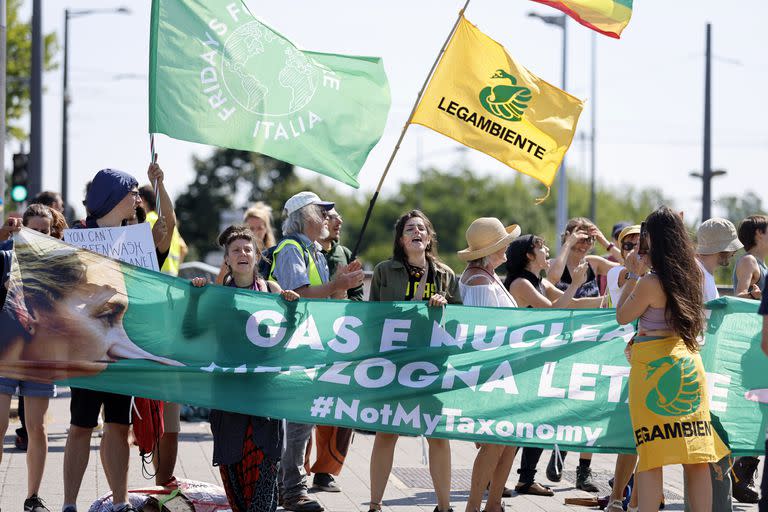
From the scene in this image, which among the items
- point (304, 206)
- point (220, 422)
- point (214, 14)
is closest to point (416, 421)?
point (220, 422)

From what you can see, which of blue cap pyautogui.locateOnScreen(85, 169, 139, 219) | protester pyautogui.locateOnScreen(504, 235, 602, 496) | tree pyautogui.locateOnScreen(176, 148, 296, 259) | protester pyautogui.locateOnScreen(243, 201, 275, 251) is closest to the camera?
blue cap pyautogui.locateOnScreen(85, 169, 139, 219)

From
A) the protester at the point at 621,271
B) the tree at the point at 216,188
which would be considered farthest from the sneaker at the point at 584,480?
the tree at the point at 216,188

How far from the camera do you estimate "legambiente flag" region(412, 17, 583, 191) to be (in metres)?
7.81

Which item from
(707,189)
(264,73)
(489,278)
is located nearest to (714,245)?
(489,278)

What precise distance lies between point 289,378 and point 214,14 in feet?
7.70

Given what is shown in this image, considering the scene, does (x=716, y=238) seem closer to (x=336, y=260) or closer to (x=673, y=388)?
(x=673, y=388)

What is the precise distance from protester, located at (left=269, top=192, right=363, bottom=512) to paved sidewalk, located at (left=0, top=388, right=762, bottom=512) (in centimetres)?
29

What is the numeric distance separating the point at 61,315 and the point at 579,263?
459 centimetres

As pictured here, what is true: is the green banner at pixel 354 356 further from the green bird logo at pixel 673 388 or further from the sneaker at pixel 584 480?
the sneaker at pixel 584 480

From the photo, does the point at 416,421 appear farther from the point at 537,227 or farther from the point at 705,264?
the point at 537,227

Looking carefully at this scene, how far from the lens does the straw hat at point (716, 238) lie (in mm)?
7629

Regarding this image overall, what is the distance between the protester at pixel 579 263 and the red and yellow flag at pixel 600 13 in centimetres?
155

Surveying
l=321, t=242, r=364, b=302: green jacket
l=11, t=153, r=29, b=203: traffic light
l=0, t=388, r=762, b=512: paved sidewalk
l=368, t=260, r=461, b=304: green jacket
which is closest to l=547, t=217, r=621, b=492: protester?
l=0, t=388, r=762, b=512: paved sidewalk

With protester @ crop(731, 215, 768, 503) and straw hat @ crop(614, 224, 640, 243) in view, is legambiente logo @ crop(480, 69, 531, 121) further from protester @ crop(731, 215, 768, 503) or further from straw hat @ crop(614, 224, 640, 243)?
protester @ crop(731, 215, 768, 503)
